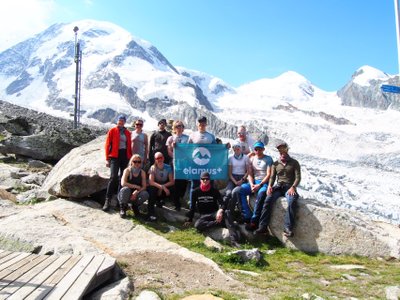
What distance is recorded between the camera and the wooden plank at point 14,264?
20.6 ft

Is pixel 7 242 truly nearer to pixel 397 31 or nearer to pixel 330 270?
pixel 330 270

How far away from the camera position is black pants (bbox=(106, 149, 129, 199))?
11.6 m

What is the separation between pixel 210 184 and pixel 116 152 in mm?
2799

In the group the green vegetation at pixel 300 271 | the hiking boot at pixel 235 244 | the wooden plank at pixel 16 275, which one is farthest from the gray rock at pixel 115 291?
the hiking boot at pixel 235 244

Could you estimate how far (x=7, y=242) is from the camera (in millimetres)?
8938

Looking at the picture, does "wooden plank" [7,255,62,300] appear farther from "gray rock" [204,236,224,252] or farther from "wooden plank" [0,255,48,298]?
"gray rock" [204,236,224,252]

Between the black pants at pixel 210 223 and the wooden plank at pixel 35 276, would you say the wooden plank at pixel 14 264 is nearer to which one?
the wooden plank at pixel 35 276

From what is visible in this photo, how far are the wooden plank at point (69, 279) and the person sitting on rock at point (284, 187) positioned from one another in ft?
16.6

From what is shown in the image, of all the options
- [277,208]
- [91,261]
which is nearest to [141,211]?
[277,208]

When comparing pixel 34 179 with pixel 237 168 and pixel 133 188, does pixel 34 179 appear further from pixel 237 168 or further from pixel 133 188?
pixel 237 168

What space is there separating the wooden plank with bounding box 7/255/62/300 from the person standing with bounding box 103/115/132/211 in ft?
14.2

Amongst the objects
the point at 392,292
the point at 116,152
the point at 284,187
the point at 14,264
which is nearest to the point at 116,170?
the point at 116,152

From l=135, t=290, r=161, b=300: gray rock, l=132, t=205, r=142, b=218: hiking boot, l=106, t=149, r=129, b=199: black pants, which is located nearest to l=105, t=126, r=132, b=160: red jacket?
l=106, t=149, r=129, b=199: black pants

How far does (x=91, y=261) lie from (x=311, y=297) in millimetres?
3722
